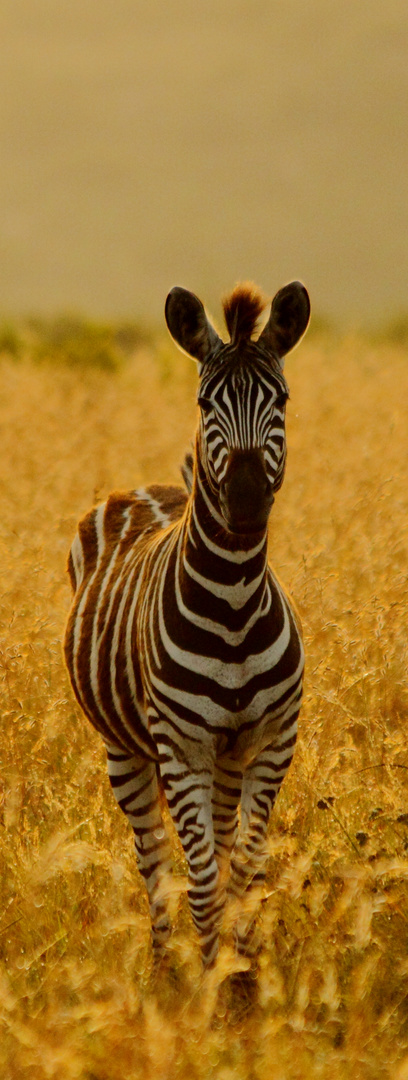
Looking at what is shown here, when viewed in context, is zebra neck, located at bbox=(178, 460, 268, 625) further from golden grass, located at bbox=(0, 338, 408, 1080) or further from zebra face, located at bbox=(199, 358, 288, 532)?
golden grass, located at bbox=(0, 338, 408, 1080)

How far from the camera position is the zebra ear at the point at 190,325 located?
3.86 meters

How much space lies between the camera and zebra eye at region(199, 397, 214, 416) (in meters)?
3.74

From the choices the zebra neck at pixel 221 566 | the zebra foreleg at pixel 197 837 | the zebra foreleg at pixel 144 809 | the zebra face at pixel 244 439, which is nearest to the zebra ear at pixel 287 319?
the zebra face at pixel 244 439

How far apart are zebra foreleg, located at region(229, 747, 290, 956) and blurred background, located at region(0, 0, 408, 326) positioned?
75888 millimetres

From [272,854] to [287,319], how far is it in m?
1.80

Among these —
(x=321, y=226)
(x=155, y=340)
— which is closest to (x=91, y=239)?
(x=321, y=226)

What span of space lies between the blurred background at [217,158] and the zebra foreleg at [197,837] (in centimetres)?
7602

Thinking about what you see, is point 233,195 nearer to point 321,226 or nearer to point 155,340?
point 321,226

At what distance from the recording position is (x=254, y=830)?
3879 millimetres

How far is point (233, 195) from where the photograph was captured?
104438mm

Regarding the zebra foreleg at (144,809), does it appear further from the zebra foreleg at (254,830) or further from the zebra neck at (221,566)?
the zebra neck at (221,566)

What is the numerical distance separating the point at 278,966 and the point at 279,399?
1867mm

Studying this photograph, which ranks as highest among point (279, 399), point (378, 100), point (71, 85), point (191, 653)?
point (71, 85)

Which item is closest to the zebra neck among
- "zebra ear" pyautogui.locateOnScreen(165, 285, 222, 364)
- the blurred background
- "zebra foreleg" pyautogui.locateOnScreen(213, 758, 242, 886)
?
"zebra ear" pyautogui.locateOnScreen(165, 285, 222, 364)
